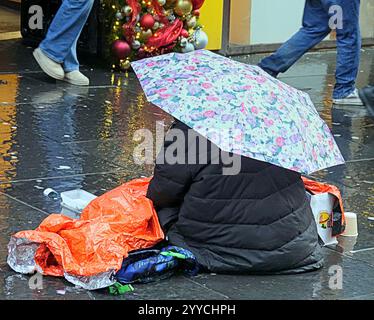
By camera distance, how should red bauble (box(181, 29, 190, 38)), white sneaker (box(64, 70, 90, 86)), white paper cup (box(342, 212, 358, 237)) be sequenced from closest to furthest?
white paper cup (box(342, 212, 358, 237))
white sneaker (box(64, 70, 90, 86))
red bauble (box(181, 29, 190, 38))

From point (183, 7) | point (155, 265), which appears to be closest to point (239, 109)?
point (155, 265)

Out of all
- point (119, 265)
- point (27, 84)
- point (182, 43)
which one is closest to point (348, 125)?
point (182, 43)

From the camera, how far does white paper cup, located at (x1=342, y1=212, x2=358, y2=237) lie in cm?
489

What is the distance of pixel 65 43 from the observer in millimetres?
7805

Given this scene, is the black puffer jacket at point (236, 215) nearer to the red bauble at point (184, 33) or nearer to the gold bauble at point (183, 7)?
the gold bauble at point (183, 7)

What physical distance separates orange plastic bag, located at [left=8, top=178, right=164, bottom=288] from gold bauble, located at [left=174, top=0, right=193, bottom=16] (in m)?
4.30

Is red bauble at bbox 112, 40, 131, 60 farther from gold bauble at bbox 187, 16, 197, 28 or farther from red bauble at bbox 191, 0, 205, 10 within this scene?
red bauble at bbox 191, 0, 205, 10

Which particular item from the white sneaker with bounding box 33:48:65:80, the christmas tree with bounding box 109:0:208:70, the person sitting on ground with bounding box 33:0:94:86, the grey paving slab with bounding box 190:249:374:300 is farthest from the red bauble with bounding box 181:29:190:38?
the grey paving slab with bounding box 190:249:374:300

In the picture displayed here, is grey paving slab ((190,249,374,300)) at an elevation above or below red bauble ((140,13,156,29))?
below

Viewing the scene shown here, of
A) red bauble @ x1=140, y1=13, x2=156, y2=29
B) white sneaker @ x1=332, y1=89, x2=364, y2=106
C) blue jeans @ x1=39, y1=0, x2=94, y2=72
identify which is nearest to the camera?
blue jeans @ x1=39, y1=0, x2=94, y2=72

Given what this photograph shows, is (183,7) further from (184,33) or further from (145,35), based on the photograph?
(145,35)

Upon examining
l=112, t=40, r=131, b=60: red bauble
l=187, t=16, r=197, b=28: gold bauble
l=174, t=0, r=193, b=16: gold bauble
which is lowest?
l=112, t=40, r=131, b=60: red bauble

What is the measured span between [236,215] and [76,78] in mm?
4120

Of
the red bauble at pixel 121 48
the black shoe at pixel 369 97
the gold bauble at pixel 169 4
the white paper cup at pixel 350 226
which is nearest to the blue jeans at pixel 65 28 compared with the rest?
the red bauble at pixel 121 48
